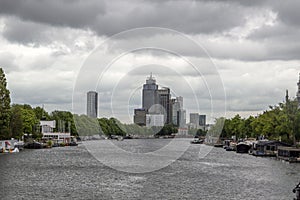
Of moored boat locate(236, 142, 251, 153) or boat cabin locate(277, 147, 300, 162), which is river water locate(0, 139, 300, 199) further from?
moored boat locate(236, 142, 251, 153)

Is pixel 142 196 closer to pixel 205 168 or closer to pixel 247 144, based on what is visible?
pixel 205 168

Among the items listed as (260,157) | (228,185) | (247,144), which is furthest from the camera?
(247,144)

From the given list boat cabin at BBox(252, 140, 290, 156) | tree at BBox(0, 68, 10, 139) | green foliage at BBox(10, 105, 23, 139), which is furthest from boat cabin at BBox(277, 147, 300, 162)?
green foliage at BBox(10, 105, 23, 139)

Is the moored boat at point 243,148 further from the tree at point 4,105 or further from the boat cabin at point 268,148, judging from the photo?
the tree at point 4,105

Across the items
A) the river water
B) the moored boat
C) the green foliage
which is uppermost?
the green foliage

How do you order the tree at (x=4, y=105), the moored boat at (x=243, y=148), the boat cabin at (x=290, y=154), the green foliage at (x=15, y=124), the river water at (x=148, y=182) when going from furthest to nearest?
the moored boat at (x=243, y=148), the green foliage at (x=15, y=124), the tree at (x=4, y=105), the boat cabin at (x=290, y=154), the river water at (x=148, y=182)

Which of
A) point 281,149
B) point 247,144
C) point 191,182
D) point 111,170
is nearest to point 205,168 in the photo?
point 111,170

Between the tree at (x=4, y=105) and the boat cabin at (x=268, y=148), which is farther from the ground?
the tree at (x=4, y=105)

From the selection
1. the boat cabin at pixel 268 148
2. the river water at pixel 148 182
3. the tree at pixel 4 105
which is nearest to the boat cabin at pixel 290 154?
the boat cabin at pixel 268 148

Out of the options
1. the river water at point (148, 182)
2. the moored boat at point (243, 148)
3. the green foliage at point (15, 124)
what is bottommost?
the river water at point (148, 182)

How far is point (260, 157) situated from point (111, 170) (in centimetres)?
5786

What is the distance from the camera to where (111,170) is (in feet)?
314

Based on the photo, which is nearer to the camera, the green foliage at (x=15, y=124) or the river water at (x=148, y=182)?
the river water at (x=148, y=182)

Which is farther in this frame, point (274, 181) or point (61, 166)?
point (61, 166)
